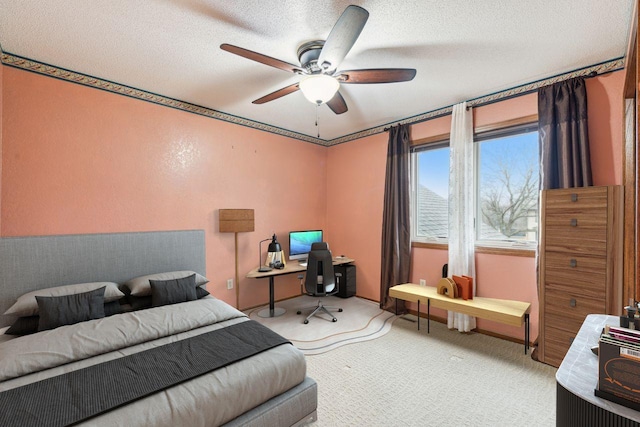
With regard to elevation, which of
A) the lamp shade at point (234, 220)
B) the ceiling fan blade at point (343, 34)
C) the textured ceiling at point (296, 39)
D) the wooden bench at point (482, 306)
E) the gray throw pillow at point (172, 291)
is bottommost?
the wooden bench at point (482, 306)

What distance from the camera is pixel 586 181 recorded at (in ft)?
8.09

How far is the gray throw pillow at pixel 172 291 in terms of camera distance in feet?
8.31

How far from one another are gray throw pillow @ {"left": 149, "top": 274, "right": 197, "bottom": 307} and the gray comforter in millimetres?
307

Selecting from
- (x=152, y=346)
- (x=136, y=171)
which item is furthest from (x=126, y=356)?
(x=136, y=171)

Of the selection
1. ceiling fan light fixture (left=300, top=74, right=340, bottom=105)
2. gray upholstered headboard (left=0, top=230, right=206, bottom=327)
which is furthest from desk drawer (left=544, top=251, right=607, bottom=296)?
gray upholstered headboard (left=0, top=230, right=206, bottom=327)

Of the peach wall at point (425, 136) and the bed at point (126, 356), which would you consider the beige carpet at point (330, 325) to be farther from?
the bed at point (126, 356)

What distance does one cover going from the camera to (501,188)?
3.23 metres

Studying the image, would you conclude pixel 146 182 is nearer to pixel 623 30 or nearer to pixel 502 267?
pixel 502 267

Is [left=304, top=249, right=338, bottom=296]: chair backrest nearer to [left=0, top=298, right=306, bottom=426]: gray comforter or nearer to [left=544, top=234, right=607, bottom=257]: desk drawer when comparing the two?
[left=0, top=298, right=306, bottom=426]: gray comforter

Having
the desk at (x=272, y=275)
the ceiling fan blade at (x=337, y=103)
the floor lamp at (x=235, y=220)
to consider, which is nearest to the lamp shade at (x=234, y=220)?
the floor lamp at (x=235, y=220)

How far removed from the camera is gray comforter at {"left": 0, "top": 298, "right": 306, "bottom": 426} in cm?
135

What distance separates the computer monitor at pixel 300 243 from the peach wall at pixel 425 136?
68cm

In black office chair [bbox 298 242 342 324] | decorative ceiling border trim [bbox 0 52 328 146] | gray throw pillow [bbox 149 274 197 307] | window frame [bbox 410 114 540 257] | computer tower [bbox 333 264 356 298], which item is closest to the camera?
decorative ceiling border trim [bbox 0 52 328 146]

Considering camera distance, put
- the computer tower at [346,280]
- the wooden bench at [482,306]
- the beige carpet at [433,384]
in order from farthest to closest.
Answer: the computer tower at [346,280]
the wooden bench at [482,306]
the beige carpet at [433,384]
